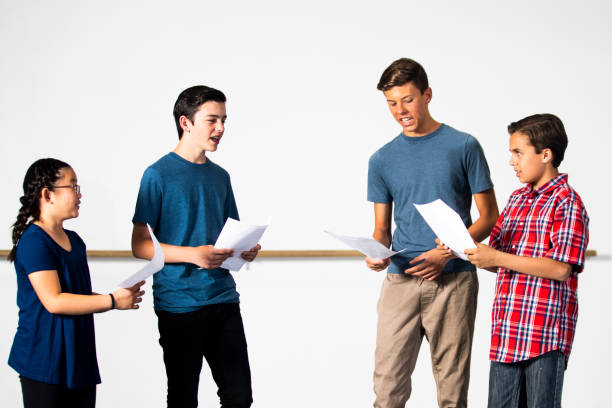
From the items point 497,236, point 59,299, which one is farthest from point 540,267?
point 59,299

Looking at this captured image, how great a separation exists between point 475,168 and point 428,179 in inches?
5.5

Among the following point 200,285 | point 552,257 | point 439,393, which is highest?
point 552,257

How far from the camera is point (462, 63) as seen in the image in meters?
2.94

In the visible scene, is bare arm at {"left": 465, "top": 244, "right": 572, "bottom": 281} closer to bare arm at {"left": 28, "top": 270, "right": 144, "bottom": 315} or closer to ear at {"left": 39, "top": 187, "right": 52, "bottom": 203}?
bare arm at {"left": 28, "top": 270, "right": 144, "bottom": 315}

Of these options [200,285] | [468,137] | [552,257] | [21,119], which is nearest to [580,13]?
[468,137]

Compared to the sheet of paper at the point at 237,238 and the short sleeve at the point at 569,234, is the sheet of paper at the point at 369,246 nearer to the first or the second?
the sheet of paper at the point at 237,238

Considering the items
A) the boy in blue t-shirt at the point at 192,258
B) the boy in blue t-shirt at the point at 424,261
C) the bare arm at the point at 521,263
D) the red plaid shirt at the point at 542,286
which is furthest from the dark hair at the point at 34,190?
the red plaid shirt at the point at 542,286

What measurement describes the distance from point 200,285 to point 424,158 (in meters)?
0.75

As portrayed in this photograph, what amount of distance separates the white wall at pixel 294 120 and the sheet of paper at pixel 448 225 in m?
1.30

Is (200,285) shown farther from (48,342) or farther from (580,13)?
(580,13)

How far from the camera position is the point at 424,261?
1.75 m

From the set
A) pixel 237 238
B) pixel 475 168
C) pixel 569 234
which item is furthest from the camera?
pixel 475 168

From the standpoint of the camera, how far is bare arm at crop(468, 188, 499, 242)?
1812 mm

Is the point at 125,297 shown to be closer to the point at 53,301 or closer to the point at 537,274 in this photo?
the point at 53,301
